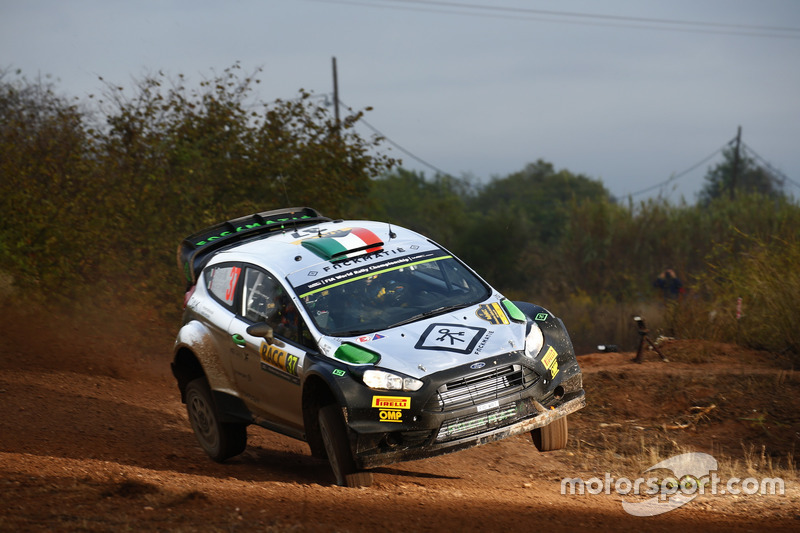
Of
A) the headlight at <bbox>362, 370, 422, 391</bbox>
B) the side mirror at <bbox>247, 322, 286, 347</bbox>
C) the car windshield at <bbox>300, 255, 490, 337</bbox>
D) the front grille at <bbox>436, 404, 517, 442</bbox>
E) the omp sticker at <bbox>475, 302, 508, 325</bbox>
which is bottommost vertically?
the front grille at <bbox>436, 404, 517, 442</bbox>

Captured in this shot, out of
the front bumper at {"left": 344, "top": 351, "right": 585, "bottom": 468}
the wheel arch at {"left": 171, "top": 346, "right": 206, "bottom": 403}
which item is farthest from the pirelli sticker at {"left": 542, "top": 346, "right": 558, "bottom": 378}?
the wheel arch at {"left": 171, "top": 346, "right": 206, "bottom": 403}

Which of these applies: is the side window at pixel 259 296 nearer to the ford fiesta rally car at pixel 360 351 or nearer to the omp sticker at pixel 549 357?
the ford fiesta rally car at pixel 360 351

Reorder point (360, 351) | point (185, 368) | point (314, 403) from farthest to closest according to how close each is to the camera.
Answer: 1. point (185, 368)
2. point (314, 403)
3. point (360, 351)

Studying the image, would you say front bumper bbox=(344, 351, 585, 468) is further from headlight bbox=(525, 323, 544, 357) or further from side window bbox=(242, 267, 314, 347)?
side window bbox=(242, 267, 314, 347)

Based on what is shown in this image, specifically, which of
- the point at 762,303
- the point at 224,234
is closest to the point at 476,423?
the point at 224,234

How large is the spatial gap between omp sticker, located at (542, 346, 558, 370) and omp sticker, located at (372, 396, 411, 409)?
1.17 meters

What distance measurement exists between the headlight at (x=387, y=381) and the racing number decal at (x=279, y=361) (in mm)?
785

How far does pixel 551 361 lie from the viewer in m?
6.33

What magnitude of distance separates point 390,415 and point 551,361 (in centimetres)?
138

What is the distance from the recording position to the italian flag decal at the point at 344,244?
7.07 metres

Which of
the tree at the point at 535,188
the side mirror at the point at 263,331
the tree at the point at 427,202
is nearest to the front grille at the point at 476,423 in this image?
the side mirror at the point at 263,331

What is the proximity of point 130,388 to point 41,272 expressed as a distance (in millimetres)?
4476

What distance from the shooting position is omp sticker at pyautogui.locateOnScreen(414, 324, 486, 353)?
236 inches

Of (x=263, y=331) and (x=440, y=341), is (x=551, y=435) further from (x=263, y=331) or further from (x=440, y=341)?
(x=263, y=331)
